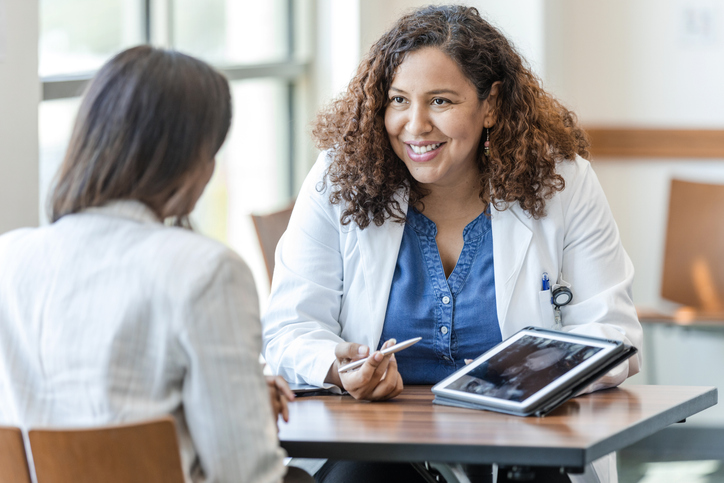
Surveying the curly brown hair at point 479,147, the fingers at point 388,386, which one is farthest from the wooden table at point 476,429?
the curly brown hair at point 479,147

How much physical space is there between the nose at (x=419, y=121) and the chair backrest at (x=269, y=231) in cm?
89

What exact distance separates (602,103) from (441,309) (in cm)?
268

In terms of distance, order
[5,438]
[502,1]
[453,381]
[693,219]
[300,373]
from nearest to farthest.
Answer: [5,438], [453,381], [300,373], [693,219], [502,1]

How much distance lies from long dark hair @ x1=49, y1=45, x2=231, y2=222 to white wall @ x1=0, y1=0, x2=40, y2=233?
78cm

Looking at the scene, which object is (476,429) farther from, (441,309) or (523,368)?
(441,309)

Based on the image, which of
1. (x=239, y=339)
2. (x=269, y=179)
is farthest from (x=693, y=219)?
(x=239, y=339)

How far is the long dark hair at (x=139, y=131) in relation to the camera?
102 cm

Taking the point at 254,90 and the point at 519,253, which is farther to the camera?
the point at 254,90

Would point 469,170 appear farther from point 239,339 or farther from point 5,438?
point 5,438

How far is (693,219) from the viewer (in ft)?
11.7

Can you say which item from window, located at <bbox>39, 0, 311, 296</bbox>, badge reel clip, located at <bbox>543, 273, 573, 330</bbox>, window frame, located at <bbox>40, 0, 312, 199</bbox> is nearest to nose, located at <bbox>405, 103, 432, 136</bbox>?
badge reel clip, located at <bbox>543, 273, 573, 330</bbox>

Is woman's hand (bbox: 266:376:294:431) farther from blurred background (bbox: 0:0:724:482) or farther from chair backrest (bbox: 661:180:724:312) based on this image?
chair backrest (bbox: 661:180:724:312)

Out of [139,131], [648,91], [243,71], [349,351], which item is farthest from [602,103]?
[139,131]

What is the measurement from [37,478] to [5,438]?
0.06 m
